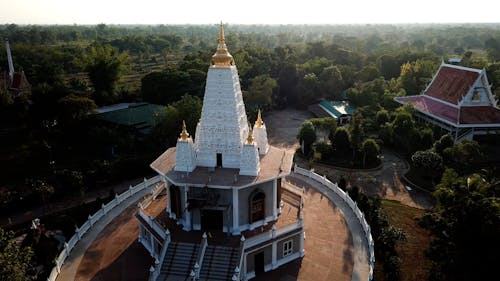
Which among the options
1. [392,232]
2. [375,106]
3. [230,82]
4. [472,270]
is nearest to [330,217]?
[392,232]

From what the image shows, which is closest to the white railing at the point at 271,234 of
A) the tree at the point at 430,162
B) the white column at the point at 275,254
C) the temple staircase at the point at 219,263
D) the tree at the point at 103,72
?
the white column at the point at 275,254

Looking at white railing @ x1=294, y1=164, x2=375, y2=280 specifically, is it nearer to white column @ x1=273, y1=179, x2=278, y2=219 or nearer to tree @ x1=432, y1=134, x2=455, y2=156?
white column @ x1=273, y1=179, x2=278, y2=219

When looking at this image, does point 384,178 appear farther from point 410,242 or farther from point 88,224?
point 88,224

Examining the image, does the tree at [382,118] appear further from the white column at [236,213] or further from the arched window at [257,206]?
the white column at [236,213]

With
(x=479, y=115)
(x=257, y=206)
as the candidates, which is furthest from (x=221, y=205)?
(x=479, y=115)

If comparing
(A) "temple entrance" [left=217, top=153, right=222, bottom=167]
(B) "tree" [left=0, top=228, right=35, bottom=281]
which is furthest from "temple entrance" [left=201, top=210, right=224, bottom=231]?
(B) "tree" [left=0, top=228, right=35, bottom=281]

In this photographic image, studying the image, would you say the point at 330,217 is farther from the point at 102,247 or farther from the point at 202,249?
the point at 102,247
